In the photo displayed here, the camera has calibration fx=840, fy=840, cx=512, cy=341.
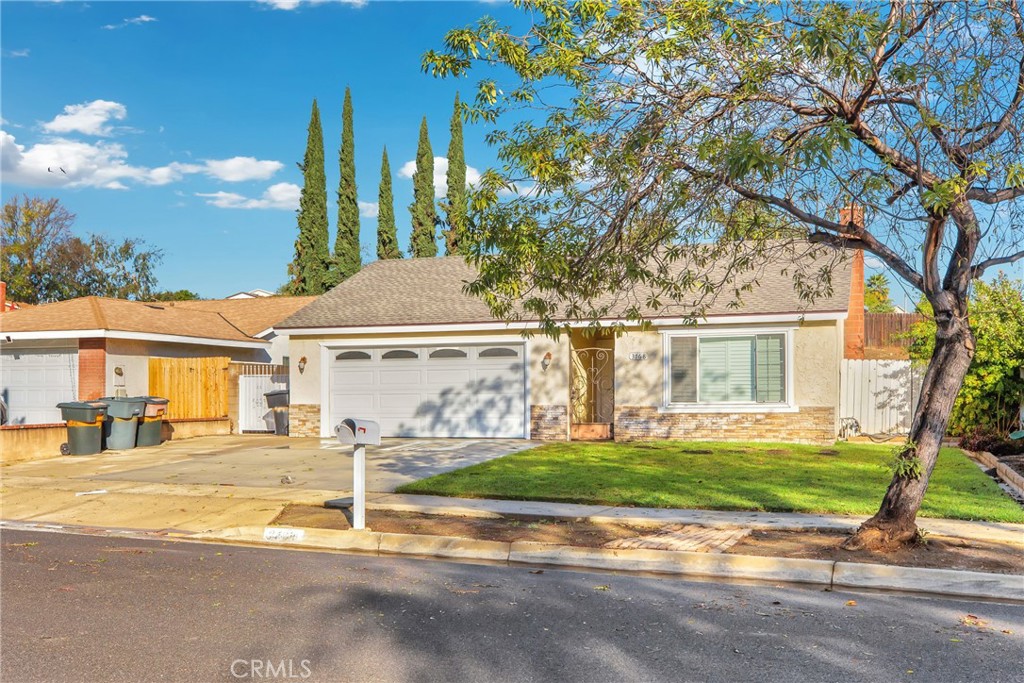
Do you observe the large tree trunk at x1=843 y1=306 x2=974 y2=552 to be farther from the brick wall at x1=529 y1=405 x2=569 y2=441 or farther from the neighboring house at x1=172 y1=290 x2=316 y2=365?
the neighboring house at x1=172 y1=290 x2=316 y2=365

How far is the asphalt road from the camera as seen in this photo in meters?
5.03

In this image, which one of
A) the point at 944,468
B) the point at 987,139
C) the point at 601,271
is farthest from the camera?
the point at 944,468

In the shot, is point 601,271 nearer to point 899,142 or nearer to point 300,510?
point 899,142

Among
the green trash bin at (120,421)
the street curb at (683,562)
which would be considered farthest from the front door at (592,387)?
the street curb at (683,562)

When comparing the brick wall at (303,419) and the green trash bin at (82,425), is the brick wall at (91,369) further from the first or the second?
the brick wall at (303,419)

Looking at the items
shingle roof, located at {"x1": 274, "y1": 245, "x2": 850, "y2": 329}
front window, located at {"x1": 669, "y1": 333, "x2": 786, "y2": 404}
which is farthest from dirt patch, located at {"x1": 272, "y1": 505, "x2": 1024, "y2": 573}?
front window, located at {"x1": 669, "y1": 333, "x2": 786, "y2": 404}

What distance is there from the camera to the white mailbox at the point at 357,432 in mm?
9344

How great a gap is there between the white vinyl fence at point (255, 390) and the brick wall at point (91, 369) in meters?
3.41

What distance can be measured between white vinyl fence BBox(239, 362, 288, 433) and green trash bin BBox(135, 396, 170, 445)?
10.8 feet

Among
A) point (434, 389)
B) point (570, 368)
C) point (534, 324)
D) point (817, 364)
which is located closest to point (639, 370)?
point (570, 368)

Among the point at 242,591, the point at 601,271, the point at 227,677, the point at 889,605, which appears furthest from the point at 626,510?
the point at 227,677

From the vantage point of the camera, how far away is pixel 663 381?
18594 millimetres

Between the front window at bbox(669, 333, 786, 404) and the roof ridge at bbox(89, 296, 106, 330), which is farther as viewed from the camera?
the roof ridge at bbox(89, 296, 106, 330)

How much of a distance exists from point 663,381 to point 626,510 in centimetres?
865
